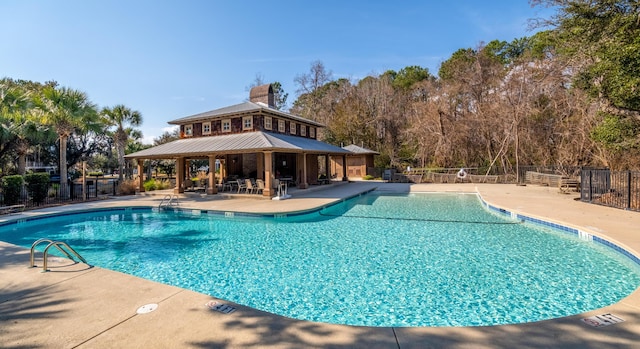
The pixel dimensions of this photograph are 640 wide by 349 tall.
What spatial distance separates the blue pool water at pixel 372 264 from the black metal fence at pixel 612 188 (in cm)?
383

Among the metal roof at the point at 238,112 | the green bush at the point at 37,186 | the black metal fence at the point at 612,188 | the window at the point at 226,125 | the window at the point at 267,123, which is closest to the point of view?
the black metal fence at the point at 612,188

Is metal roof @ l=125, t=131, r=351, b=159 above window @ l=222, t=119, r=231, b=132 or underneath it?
underneath

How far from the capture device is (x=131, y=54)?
12.8 m

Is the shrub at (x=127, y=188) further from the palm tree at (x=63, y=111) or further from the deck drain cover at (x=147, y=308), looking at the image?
the deck drain cover at (x=147, y=308)

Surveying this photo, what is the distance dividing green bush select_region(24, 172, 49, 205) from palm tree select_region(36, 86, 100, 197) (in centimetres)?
118

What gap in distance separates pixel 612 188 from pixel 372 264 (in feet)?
39.8

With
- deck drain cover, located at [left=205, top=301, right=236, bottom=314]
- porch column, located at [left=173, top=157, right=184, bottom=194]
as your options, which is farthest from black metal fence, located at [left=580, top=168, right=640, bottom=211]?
porch column, located at [left=173, top=157, right=184, bottom=194]

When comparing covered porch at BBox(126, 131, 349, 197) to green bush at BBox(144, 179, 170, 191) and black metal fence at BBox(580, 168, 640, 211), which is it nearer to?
green bush at BBox(144, 179, 170, 191)

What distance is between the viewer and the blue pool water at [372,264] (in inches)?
168

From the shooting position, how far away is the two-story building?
1489 cm

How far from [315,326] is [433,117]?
1061 inches

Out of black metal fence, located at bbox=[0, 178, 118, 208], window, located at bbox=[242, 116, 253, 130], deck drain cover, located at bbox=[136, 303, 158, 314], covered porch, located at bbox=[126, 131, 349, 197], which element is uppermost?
window, located at bbox=[242, 116, 253, 130]

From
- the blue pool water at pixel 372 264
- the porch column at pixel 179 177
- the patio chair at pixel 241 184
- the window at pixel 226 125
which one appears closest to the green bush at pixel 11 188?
the blue pool water at pixel 372 264

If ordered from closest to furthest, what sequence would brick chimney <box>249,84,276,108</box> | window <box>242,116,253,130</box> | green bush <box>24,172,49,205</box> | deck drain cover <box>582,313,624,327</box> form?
1. deck drain cover <box>582,313,624,327</box>
2. green bush <box>24,172,49,205</box>
3. window <box>242,116,253,130</box>
4. brick chimney <box>249,84,276,108</box>
